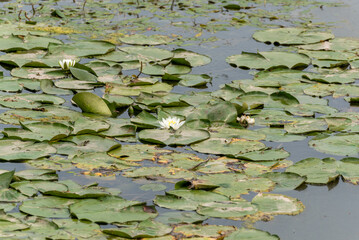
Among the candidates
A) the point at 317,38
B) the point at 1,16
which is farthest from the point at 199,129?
the point at 1,16

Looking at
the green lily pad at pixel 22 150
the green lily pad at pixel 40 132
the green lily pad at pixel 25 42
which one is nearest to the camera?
the green lily pad at pixel 22 150

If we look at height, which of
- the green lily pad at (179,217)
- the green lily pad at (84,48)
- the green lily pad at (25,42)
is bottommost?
the green lily pad at (179,217)

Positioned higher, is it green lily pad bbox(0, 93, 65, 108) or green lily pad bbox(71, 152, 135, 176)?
green lily pad bbox(0, 93, 65, 108)

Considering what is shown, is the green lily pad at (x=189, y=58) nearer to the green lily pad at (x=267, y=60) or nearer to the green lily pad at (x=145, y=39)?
the green lily pad at (x=267, y=60)

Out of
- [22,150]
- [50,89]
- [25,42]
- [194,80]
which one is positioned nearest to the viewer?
[22,150]

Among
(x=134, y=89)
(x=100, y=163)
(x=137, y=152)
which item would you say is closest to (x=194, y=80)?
(x=134, y=89)

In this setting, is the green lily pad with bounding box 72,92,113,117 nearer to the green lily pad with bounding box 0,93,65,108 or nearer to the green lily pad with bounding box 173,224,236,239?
the green lily pad with bounding box 0,93,65,108

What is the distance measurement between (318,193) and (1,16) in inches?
163

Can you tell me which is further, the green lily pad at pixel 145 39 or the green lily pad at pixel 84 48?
the green lily pad at pixel 145 39

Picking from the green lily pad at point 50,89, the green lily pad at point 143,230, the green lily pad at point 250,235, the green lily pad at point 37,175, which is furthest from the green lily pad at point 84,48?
the green lily pad at point 250,235

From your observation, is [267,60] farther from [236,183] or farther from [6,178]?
[6,178]

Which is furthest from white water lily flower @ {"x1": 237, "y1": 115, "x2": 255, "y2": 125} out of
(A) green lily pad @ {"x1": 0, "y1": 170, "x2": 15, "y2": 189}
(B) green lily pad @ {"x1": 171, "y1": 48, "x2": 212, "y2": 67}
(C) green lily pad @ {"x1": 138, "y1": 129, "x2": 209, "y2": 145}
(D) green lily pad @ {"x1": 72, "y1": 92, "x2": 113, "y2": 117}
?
(A) green lily pad @ {"x1": 0, "y1": 170, "x2": 15, "y2": 189}

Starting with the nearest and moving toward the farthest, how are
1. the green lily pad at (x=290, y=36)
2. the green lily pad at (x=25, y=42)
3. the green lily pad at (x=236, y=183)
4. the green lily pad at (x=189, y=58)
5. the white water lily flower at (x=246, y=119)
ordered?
the green lily pad at (x=236, y=183) → the white water lily flower at (x=246, y=119) → the green lily pad at (x=189, y=58) → the green lily pad at (x=25, y=42) → the green lily pad at (x=290, y=36)

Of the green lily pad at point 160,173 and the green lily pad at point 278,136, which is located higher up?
the green lily pad at point 278,136
